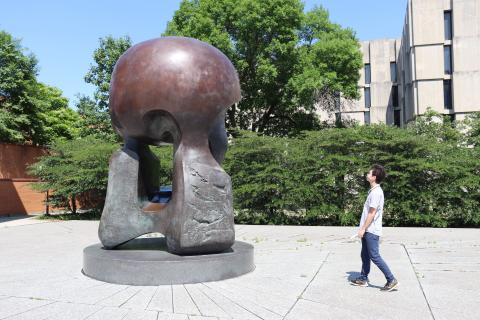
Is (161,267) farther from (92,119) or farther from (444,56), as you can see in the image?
(444,56)

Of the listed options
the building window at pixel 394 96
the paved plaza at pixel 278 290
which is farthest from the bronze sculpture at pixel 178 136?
the building window at pixel 394 96

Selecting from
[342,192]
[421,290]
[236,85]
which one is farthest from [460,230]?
[236,85]

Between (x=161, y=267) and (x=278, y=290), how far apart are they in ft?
5.07

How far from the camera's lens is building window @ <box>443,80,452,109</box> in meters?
38.1

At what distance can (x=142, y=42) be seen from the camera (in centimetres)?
703

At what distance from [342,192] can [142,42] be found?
9233 millimetres

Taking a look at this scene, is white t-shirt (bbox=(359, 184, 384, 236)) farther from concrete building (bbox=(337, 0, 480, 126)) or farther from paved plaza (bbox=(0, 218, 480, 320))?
concrete building (bbox=(337, 0, 480, 126))

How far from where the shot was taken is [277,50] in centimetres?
2462

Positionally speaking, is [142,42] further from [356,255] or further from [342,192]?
[342,192]

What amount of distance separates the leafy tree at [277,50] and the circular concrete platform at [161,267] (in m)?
18.2

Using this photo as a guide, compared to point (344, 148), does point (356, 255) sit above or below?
below

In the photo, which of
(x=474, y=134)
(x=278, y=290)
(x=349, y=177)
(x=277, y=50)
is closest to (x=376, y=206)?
(x=278, y=290)

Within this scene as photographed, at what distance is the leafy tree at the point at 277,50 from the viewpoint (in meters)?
24.3

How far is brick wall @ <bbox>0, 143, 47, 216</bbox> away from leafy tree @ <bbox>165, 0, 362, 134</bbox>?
10.5m
